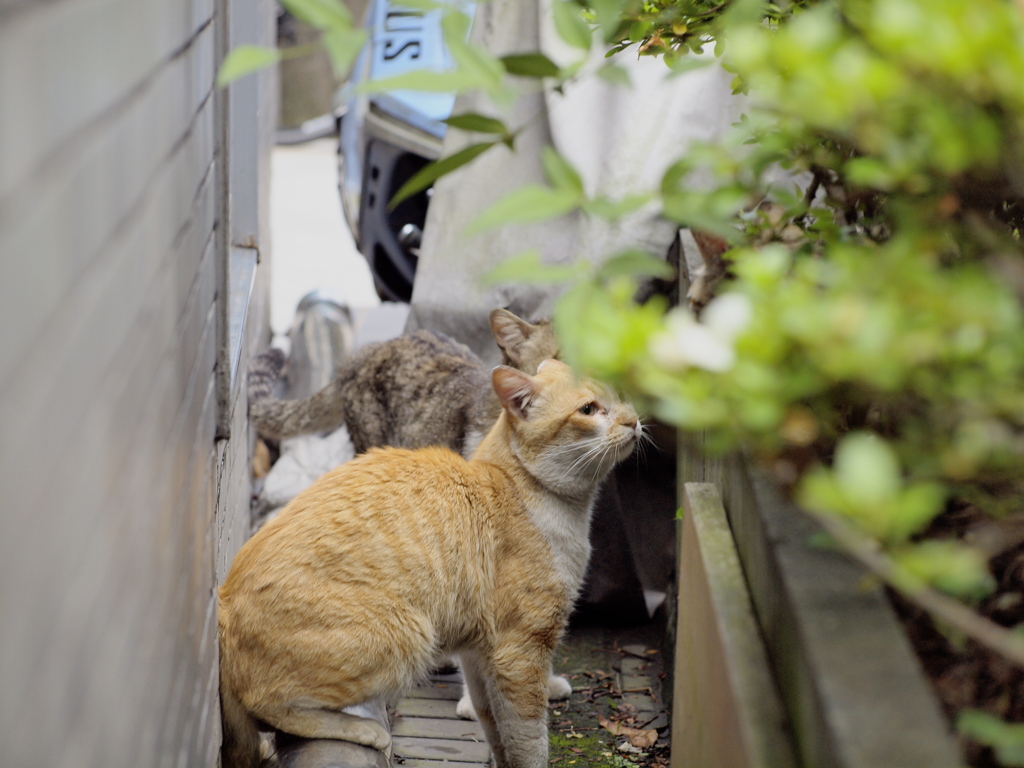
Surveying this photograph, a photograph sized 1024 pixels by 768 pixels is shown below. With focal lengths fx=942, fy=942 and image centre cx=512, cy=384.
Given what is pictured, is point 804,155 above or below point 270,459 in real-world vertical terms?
above

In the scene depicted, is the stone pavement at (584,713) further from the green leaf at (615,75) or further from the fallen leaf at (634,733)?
the green leaf at (615,75)

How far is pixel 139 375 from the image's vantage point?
1.22 metres

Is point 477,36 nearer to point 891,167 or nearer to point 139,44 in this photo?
point 139,44

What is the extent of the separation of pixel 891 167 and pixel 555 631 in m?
2.32

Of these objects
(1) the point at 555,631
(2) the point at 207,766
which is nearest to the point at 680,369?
(2) the point at 207,766

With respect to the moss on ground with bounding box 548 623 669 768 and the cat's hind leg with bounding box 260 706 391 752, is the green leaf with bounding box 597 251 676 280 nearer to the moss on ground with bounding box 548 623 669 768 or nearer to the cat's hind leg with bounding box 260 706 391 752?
the cat's hind leg with bounding box 260 706 391 752

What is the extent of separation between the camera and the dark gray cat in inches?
153

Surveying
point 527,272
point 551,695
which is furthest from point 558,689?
point 527,272

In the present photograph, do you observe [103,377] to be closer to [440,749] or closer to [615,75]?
[615,75]

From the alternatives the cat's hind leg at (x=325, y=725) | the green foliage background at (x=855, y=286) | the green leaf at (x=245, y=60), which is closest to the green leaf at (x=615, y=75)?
the green foliage background at (x=855, y=286)

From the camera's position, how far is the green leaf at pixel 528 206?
865mm

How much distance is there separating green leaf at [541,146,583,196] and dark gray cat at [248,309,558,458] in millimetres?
2766

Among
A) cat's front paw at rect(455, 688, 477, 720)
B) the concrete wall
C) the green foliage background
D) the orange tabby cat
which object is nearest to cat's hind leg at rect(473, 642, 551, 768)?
the orange tabby cat

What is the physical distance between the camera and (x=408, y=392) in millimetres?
4094
